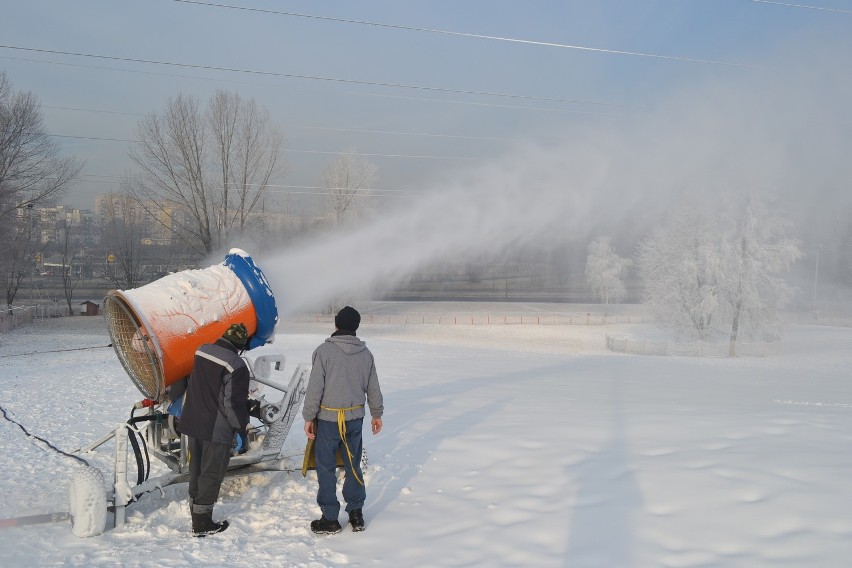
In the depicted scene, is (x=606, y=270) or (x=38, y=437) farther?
(x=606, y=270)

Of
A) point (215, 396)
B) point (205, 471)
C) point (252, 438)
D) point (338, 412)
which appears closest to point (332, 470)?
point (338, 412)

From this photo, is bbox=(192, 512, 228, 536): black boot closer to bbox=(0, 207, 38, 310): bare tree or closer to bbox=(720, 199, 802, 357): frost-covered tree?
bbox=(0, 207, 38, 310): bare tree

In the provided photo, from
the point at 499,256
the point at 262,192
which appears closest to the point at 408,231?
the point at 262,192

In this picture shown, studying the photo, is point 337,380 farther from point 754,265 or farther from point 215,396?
point 754,265

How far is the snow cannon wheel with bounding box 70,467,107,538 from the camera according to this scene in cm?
570

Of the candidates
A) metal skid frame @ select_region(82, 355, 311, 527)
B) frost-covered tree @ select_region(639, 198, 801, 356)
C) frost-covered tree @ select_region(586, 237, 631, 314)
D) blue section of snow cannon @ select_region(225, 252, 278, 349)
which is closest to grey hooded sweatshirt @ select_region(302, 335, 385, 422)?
metal skid frame @ select_region(82, 355, 311, 527)

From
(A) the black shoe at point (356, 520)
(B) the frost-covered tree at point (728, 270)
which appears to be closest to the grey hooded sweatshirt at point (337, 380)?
(A) the black shoe at point (356, 520)

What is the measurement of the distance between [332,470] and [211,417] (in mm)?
1150

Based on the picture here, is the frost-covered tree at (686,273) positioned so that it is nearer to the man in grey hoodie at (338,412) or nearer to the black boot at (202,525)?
the man in grey hoodie at (338,412)

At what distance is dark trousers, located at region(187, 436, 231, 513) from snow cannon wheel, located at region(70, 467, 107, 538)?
2.40 feet

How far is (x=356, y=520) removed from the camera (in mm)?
5852

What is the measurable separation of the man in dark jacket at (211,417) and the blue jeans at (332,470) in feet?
2.38

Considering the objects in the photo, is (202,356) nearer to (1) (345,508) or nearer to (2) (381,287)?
(1) (345,508)

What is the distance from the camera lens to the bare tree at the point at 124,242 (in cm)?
5131
